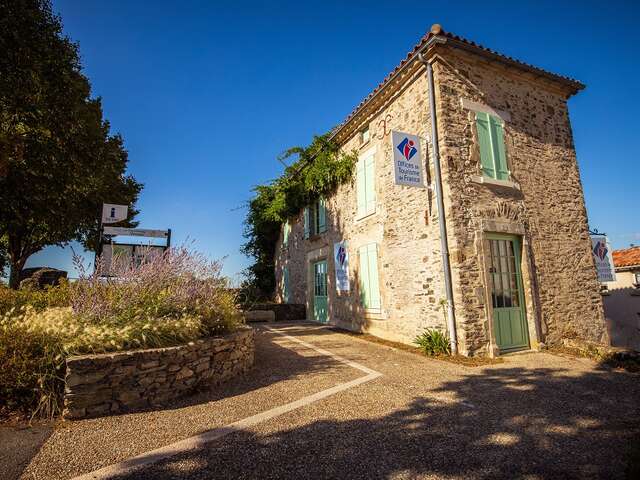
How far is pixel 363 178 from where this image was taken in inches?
341

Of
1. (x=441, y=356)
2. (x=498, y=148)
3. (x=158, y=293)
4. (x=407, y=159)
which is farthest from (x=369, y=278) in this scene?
(x=158, y=293)

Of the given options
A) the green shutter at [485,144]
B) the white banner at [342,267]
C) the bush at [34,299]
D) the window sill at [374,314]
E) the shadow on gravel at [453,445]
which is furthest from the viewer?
the white banner at [342,267]

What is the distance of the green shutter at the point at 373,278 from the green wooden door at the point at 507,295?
99.9 inches

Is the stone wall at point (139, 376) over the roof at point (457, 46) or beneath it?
beneath

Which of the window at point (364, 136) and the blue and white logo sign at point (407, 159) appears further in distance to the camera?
the window at point (364, 136)

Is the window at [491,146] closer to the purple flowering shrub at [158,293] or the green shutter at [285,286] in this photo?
the purple flowering shrub at [158,293]

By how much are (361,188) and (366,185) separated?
0.24 metres

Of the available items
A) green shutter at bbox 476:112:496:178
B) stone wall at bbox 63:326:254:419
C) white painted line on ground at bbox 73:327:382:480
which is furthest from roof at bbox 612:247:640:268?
stone wall at bbox 63:326:254:419

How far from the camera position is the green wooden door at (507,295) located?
613cm

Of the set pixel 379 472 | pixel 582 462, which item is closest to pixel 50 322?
pixel 379 472

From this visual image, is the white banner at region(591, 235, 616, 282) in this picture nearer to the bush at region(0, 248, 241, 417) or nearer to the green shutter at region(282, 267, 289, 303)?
the bush at region(0, 248, 241, 417)

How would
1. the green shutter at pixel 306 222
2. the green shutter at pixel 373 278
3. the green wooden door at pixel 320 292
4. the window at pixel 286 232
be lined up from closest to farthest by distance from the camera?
the green shutter at pixel 373 278, the green wooden door at pixel 320 292, the green shutter at pixel 306 222, the window at pixel 286 232

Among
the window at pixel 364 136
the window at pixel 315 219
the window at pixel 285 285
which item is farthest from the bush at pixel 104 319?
the window at pixel 285 285

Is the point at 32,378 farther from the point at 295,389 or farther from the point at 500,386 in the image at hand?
the point at 500,386
